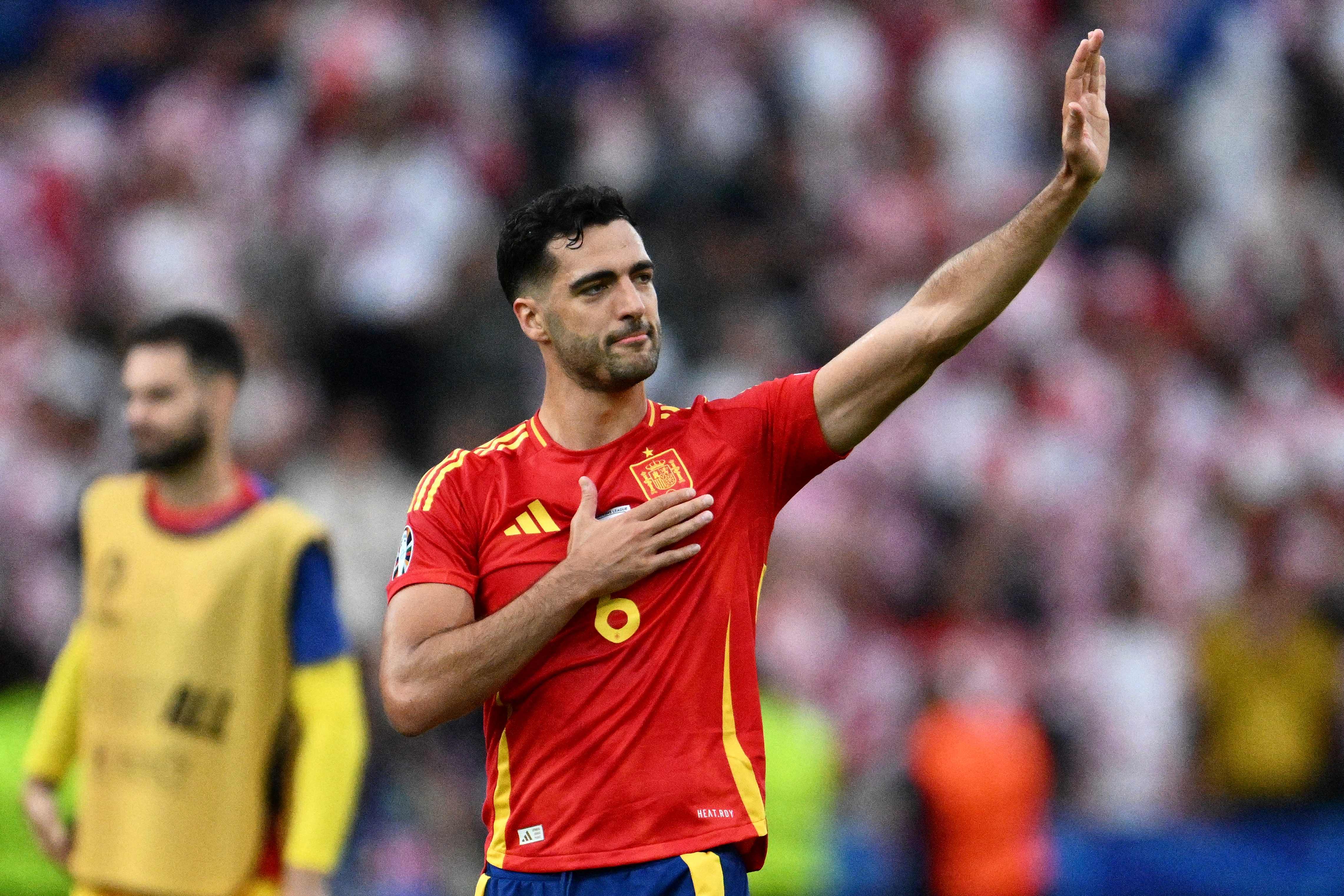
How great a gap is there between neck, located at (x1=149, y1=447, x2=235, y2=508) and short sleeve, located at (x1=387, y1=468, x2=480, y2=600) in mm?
1783

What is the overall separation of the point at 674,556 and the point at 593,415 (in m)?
0.52

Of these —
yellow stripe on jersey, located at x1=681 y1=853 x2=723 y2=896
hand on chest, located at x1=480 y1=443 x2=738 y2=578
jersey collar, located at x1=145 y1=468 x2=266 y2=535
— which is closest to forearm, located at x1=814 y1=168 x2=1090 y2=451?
hand on chest, located at x1=480 y1=443 x2=738 y2=578

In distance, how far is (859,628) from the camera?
428 inches

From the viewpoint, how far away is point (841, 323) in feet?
40.4

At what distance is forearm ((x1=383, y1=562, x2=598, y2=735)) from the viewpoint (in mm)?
4422

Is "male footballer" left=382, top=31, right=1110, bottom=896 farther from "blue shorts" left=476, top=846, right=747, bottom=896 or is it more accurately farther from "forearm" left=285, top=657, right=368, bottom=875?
"forearm" left=285, top=657, right=368, bottom=875

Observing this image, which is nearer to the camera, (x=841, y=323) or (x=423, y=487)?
(x=423, y=487)

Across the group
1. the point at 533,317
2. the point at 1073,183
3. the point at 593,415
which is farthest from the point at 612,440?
the point at 1073,183

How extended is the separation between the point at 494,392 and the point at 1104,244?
4772 mm

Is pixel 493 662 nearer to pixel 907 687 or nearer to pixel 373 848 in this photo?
pixel 373 848

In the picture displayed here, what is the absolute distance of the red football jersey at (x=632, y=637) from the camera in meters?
4.52

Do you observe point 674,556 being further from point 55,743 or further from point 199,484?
point 55,743

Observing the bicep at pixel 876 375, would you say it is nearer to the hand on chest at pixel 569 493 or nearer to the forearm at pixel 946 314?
the forearm at pixel 946 314

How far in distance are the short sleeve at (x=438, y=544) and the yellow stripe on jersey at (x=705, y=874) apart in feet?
2.88
